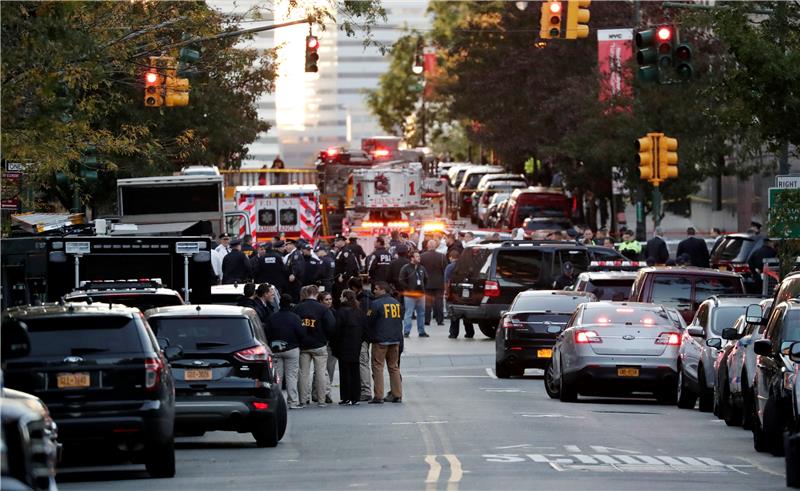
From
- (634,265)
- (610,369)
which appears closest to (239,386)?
(610,369)

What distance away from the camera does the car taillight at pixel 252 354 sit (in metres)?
19.9

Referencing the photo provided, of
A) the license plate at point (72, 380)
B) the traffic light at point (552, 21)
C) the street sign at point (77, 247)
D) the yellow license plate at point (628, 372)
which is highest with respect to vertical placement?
the traffic light at point (552, 21)

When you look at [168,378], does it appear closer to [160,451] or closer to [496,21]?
[160,451]

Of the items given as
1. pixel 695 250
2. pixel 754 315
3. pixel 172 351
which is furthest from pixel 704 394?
pixel 695 250

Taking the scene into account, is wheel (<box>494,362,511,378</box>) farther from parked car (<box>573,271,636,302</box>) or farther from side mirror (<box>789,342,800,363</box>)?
side mirror (<box>789,342,800,363</box>)

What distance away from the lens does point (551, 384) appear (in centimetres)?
2664

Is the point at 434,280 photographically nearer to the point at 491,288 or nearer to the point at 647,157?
the point at 491,288

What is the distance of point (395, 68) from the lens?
483 feet

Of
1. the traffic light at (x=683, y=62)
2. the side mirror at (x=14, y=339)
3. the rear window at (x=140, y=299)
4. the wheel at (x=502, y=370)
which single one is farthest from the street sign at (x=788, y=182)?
the side mirror at (x=14, y=339)

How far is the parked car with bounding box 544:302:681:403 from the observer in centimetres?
2512

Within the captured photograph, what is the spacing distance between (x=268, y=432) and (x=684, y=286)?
11294mm

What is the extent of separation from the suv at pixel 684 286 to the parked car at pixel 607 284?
2752mm

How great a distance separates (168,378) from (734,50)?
518 inches

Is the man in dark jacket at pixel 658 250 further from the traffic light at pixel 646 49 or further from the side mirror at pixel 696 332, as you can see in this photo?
the side mirror at pixel 696 332
